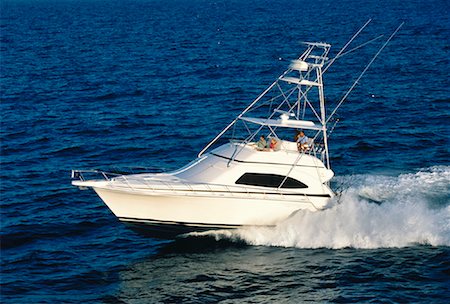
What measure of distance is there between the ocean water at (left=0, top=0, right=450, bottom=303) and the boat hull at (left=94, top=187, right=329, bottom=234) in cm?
55

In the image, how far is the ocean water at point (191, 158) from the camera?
24.9 metres

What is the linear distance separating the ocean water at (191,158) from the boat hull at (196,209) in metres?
0.55

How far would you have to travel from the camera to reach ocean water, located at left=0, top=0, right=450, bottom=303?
24922 mm

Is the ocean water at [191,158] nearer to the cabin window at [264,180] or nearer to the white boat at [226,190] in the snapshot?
the white boat at [226,190]

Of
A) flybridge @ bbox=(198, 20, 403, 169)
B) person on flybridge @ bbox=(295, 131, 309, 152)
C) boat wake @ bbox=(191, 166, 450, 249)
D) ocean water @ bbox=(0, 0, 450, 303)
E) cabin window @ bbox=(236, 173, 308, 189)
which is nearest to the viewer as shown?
ocean water @ bbox=(0, 0, 450, 303)

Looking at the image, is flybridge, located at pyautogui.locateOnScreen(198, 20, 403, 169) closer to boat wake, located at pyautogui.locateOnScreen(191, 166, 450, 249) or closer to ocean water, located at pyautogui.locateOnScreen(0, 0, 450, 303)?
ocean water, located at pyautogui.locateOnScreen(0, 0, 450, 303)

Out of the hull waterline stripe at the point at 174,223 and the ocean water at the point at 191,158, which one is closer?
the ocean water at the point at 191,158

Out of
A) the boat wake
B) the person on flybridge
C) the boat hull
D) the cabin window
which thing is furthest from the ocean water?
the person on flybridge

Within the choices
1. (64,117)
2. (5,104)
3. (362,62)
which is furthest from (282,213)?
(362,62)

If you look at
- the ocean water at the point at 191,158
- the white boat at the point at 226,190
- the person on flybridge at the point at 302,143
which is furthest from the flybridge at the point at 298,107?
the ocean water at the point at 191,158

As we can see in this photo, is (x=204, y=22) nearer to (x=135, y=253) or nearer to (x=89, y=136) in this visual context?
(x=89, y=136)

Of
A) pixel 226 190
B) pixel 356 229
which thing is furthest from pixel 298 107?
pixel 356 229

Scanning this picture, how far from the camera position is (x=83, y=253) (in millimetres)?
27609

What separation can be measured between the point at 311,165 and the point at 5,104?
3239 centimetres
